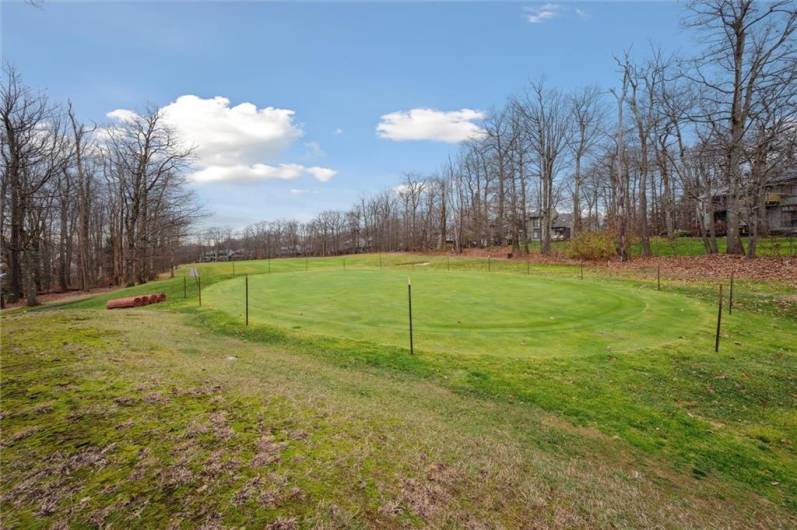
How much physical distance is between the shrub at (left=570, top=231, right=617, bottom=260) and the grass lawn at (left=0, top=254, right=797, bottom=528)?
18.6 meters

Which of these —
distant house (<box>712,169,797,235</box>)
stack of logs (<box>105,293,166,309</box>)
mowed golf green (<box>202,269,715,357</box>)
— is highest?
distant house (<box>712,169,797,235</box>)

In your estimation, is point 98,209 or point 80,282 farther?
point 98,209

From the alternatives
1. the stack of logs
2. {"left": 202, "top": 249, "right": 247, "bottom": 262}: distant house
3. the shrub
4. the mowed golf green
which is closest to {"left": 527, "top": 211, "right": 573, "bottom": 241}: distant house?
the shrub

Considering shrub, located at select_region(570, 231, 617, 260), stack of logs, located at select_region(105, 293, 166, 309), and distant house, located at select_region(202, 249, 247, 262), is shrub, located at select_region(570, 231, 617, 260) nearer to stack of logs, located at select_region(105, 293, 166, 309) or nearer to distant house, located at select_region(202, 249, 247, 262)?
stack of logs, located at select_region(105, 293, 166, 309)

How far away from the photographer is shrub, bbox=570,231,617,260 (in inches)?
1050

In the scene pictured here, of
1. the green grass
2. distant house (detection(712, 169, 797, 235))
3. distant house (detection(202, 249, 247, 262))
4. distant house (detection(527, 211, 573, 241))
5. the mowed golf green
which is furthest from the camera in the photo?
distant house (detection(202, 249, 247, 262))

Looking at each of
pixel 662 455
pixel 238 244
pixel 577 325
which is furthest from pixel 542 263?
pixel 238 244

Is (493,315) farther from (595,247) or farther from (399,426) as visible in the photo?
(595,247)

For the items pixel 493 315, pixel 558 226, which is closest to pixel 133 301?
pixel 493 315

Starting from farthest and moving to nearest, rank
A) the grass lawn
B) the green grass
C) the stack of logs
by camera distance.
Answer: the green grass, the stack of logs, the grass lawn

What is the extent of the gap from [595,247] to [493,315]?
20562mm

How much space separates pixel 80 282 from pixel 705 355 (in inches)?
1730

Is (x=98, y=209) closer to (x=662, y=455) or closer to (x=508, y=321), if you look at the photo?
(x=508, y=321)

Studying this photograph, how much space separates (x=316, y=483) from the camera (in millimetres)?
2504
